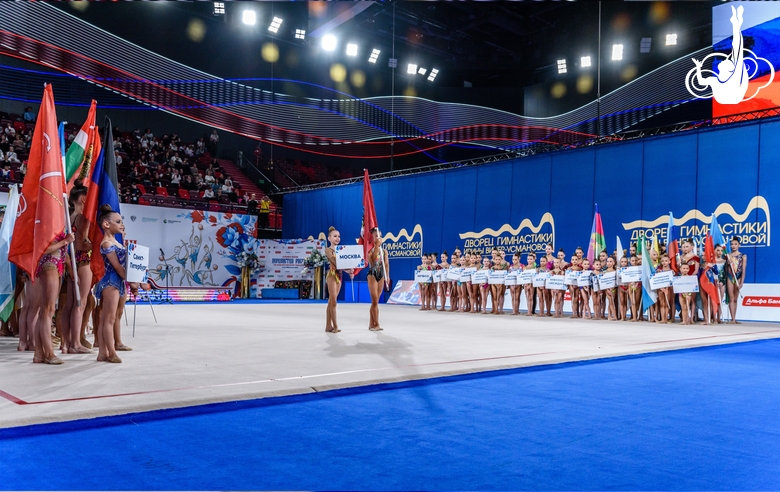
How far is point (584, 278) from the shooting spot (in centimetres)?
1378

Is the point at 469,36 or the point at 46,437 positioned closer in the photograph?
the point at 46,437

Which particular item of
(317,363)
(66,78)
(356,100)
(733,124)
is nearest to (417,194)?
(356,100)

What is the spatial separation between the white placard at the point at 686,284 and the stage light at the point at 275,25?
19.2 meters

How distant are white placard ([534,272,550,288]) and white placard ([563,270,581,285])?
547 millimetres

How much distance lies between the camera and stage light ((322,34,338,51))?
83.7 ft

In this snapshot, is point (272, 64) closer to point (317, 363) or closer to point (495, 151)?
point (495, 151)

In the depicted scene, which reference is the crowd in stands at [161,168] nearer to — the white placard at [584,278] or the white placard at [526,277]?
the white placard at [526,277]

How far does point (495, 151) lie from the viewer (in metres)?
27.9

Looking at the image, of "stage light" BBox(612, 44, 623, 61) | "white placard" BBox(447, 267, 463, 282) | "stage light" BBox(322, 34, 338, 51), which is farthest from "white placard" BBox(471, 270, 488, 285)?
"stage light" BBox(322, 34, 338, 51)

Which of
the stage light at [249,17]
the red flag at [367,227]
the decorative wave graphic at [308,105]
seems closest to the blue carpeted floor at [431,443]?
the red flag at [367,227]

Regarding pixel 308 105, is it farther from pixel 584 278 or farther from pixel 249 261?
pixel 584 278

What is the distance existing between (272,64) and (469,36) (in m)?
8.70

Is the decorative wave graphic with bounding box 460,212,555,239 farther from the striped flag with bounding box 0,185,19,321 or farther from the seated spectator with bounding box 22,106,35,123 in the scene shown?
the seated spectator with bounding box 22,106,35,123

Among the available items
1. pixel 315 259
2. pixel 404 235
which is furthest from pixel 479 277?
pixel 315 259
